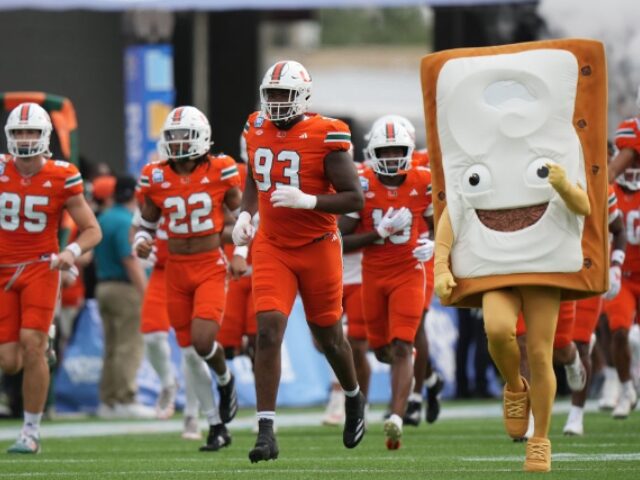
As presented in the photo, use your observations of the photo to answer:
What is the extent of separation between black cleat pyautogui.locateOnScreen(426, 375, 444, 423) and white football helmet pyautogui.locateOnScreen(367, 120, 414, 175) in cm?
233

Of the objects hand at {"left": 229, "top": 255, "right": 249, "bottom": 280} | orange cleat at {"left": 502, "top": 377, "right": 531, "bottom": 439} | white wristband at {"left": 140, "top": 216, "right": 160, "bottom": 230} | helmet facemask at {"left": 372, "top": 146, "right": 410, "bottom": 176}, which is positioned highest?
helmet facemask at {"left": 372, "top": 146, "right": 410, "bottom": 176}

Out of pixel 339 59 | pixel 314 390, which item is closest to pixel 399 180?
pixel 314 390

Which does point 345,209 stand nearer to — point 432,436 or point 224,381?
point 224,381

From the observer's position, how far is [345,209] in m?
8.91

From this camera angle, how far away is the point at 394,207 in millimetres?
11438

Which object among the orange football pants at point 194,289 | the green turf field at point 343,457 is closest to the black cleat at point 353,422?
the green turf field at point 343,457

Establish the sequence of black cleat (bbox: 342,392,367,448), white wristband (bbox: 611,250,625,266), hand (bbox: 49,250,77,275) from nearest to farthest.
Result: 1. black cleat (bbox: 342,392,367,448)
2. hand (bbox: 49,250,77,275)
3. white wristband (bbox: 611,250,625,266)

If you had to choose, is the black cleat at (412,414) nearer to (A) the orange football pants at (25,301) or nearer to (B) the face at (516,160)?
(A) the orange football pants at (25,301)

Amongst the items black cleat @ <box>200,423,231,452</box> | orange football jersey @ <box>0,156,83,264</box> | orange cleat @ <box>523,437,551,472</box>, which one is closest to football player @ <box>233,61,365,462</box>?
orange cleat @ <box>523,437,551,472</box>

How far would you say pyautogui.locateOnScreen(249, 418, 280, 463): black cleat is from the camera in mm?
8570

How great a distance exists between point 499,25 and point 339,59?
78.9 ft

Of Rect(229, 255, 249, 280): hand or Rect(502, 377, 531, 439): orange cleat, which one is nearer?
Rect(502, 377, 531, 439): orange cleat

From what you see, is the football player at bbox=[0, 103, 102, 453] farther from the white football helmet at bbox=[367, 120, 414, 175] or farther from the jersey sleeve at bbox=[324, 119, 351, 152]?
the jersey sleeve at bbox=[324, 119, 351, 152]

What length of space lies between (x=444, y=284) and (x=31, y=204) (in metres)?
3.45
